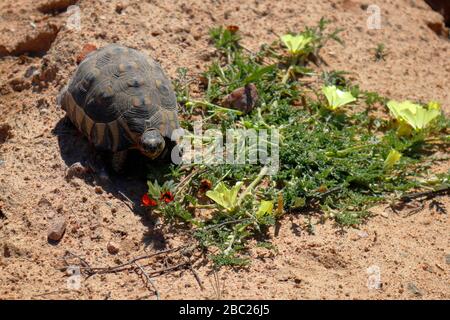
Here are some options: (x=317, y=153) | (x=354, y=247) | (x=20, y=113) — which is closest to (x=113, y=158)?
(x=20, y=113)

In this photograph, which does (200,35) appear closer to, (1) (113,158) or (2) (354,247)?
(1) (113,158)

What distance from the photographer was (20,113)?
5211 millimetres

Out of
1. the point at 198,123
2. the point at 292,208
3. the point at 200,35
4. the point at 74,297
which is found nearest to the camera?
the point at 74,297

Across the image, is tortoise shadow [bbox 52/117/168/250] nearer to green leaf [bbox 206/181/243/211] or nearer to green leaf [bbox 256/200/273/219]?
green leaf [bbox 206/181/243/211]

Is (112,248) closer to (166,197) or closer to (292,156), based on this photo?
(166,197)

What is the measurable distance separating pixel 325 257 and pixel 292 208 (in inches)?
18.1

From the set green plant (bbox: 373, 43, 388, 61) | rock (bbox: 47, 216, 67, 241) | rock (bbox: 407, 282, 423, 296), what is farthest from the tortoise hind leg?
green plant (bbox: 373, 43, 388, 61)

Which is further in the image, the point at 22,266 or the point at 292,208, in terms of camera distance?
the point at 292,208

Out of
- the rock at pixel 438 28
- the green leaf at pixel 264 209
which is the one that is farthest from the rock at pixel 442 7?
the green leaf at pixel 264 209

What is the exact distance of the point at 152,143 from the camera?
4.34m

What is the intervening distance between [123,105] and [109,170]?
21.1 inches

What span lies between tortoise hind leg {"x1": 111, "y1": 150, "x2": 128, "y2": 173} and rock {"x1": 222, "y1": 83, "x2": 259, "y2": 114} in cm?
104
